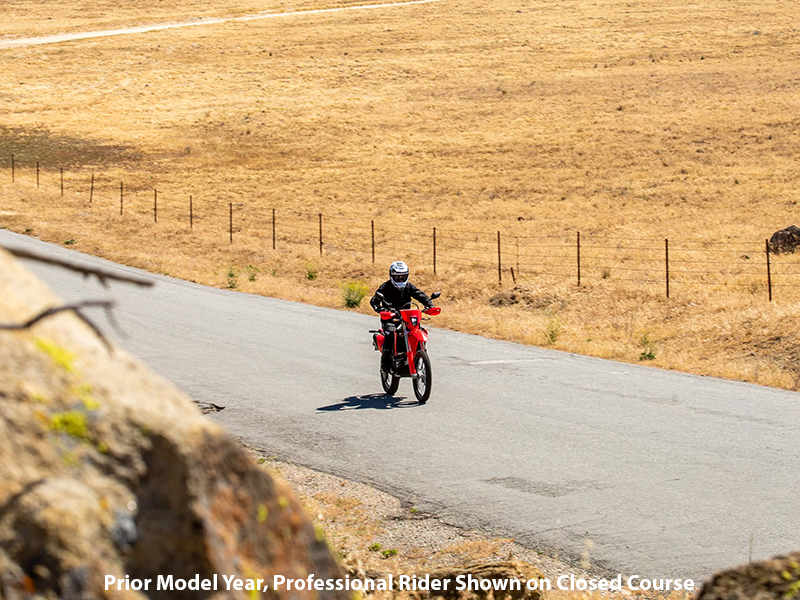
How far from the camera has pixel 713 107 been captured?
5944 cm

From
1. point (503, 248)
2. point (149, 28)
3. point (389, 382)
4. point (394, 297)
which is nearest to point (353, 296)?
point (389, 382)

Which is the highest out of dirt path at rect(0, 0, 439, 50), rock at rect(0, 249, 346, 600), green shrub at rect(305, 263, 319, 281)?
dirt path at rect(0, 0, 439, 50)

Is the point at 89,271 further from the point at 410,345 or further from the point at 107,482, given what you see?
the point at 410,345

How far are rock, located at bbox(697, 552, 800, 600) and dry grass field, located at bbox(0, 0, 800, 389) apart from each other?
1262 cm

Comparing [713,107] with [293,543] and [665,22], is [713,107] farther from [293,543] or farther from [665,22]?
[293,543]

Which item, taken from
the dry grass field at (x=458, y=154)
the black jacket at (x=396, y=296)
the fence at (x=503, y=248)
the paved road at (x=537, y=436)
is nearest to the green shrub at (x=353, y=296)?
the dry grass field at (x=458, y=154)

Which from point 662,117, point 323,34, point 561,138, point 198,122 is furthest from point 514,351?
point 323,34

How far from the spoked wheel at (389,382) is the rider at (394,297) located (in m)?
0.47

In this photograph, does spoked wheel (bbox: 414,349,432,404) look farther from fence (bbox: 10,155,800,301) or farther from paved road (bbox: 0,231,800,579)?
fence (bbox: 10,155,800,301)

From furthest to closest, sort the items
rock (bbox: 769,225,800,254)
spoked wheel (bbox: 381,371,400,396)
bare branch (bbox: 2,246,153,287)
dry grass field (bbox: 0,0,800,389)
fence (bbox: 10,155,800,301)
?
rock (bbox: 769,225,800,254) → fence (bbox: 10,155,800,301) → dry grass field (bbox: 0,0,800,389) → spoked wheel (bbox: 381,371,400,396) → bare branch (bbox: 2,246,153,287)

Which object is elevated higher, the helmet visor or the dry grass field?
the dry grass field

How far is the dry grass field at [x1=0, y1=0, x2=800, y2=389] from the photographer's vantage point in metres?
24.2

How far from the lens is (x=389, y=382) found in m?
13.1

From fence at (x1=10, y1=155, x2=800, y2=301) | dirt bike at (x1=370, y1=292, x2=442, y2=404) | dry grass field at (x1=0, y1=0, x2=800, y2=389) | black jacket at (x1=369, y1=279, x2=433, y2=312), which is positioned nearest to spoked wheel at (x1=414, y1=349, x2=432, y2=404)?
dirt bike at (x1=370, y1=292, x2=442, y2=404)
